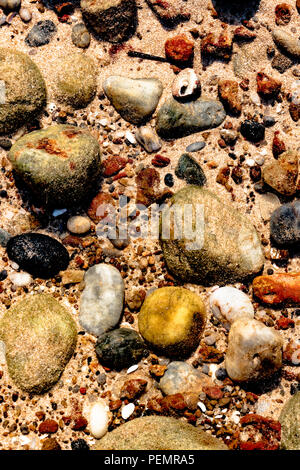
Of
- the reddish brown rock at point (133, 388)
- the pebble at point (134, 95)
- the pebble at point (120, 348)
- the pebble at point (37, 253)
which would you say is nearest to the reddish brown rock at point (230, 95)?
the pebble at point (134, 95)

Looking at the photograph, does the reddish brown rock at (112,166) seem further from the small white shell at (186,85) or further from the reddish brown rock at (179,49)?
the reddish brown rock at (179,49)

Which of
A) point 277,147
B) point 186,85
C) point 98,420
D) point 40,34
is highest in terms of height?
point 40,34

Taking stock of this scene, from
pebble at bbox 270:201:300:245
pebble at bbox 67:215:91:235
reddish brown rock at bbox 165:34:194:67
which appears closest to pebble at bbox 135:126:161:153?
reddish brown rock at bbox 165:34:194:67

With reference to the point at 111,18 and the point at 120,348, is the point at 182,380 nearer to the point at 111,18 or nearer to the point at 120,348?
the point at 120,348

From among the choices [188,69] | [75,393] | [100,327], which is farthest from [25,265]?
[188,69]

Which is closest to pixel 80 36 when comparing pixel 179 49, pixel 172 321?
pixel 179 49
